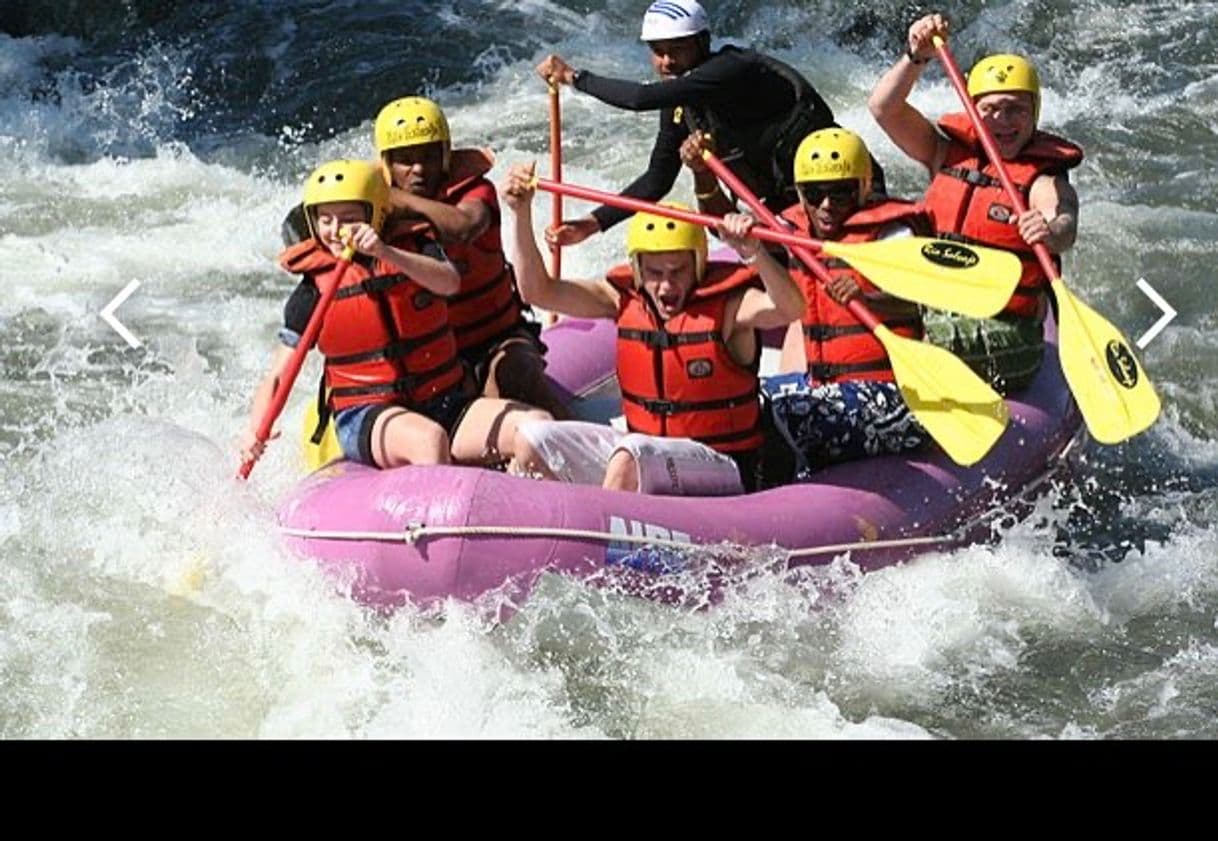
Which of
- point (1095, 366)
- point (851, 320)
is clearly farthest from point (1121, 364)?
point (851, 320)

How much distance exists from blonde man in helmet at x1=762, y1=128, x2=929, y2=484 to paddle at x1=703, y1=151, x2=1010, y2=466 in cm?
12

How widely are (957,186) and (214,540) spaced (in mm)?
2412

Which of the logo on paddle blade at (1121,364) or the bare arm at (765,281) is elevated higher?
the bare arm at (765,281)

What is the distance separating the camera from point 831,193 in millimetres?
5613

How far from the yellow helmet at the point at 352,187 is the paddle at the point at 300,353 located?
0.42 feet

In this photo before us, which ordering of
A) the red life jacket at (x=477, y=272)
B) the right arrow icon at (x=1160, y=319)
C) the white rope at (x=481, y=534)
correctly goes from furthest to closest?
the right arrow icon at (x=1160, y=319), the red life jacket at (x=477, y=272), the white rope at (x=481, y=534)

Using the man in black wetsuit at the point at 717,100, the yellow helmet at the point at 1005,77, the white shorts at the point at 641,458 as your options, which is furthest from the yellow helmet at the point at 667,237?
the yellow helmet at the point at 1005,77

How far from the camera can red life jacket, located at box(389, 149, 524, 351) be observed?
5.89 meters

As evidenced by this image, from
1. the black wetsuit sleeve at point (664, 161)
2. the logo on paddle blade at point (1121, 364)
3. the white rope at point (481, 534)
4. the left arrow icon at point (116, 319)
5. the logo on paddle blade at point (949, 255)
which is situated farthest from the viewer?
the left arrow icon at point (116, 319)

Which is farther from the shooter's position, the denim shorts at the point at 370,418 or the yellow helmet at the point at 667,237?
the denim shorts at the point at 370,418

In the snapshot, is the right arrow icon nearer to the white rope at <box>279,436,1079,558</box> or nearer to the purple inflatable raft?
the purple inflatable raft

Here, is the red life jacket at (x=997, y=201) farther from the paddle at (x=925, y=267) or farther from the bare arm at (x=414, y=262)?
the bare arm at (x=414, y=262)

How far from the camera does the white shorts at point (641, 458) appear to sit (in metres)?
5.29

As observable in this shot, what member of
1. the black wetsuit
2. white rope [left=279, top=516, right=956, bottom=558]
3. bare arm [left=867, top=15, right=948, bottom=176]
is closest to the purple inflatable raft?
white rope [left=279, top=516, right=956, bottom=558]
